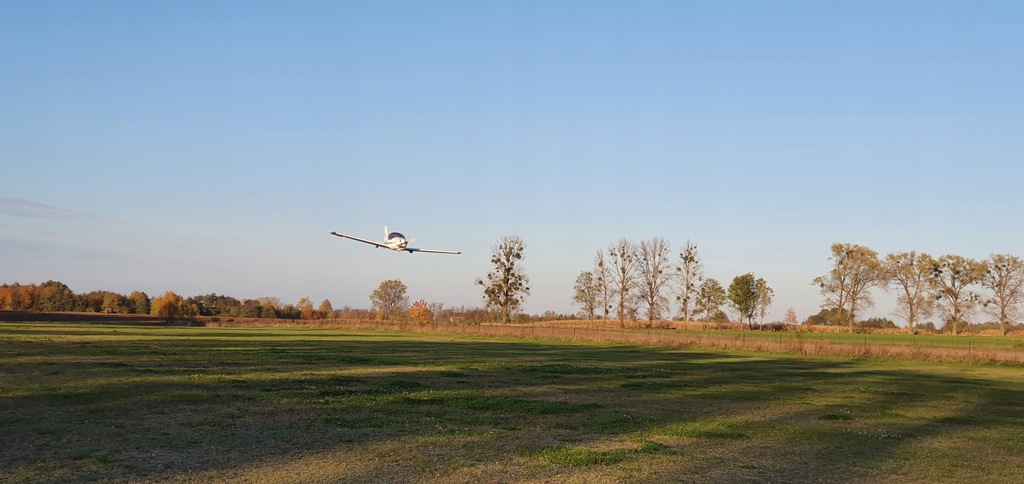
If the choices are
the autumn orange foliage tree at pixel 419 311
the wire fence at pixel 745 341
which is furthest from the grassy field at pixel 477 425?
the autumn orange foliage tree at pixel 419 311

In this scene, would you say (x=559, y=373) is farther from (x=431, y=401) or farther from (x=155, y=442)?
(x=155, y=442)

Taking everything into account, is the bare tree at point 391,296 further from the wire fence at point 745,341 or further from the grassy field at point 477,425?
the grassy field at point 477,425

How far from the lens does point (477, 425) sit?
17812mm

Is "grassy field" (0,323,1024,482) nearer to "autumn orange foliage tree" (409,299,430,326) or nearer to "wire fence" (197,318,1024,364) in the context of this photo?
"wire fence" (197,318,1024,364)

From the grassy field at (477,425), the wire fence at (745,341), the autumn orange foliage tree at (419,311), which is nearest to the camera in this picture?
the grassy field at (477,425)

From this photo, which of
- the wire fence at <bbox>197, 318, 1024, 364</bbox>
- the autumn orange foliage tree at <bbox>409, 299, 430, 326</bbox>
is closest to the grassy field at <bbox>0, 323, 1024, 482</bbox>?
the wire fence at <bbox>197, 318, 1024, 364</bbox>

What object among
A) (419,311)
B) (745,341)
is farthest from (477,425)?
(419,311)

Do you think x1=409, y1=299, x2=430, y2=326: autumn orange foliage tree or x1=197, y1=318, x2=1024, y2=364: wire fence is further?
x1=409, y1=299, x2=430, y2=326: autumn orange foliage tree

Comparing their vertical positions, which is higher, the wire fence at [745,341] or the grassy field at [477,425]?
the wire fence at [745,341]

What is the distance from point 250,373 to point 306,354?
1318 cm

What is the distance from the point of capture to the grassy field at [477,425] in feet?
42.4

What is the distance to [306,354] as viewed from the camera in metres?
43.0

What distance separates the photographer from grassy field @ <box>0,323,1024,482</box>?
12930 millimetres

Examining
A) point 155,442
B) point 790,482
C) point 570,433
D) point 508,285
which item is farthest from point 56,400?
point 508,285
